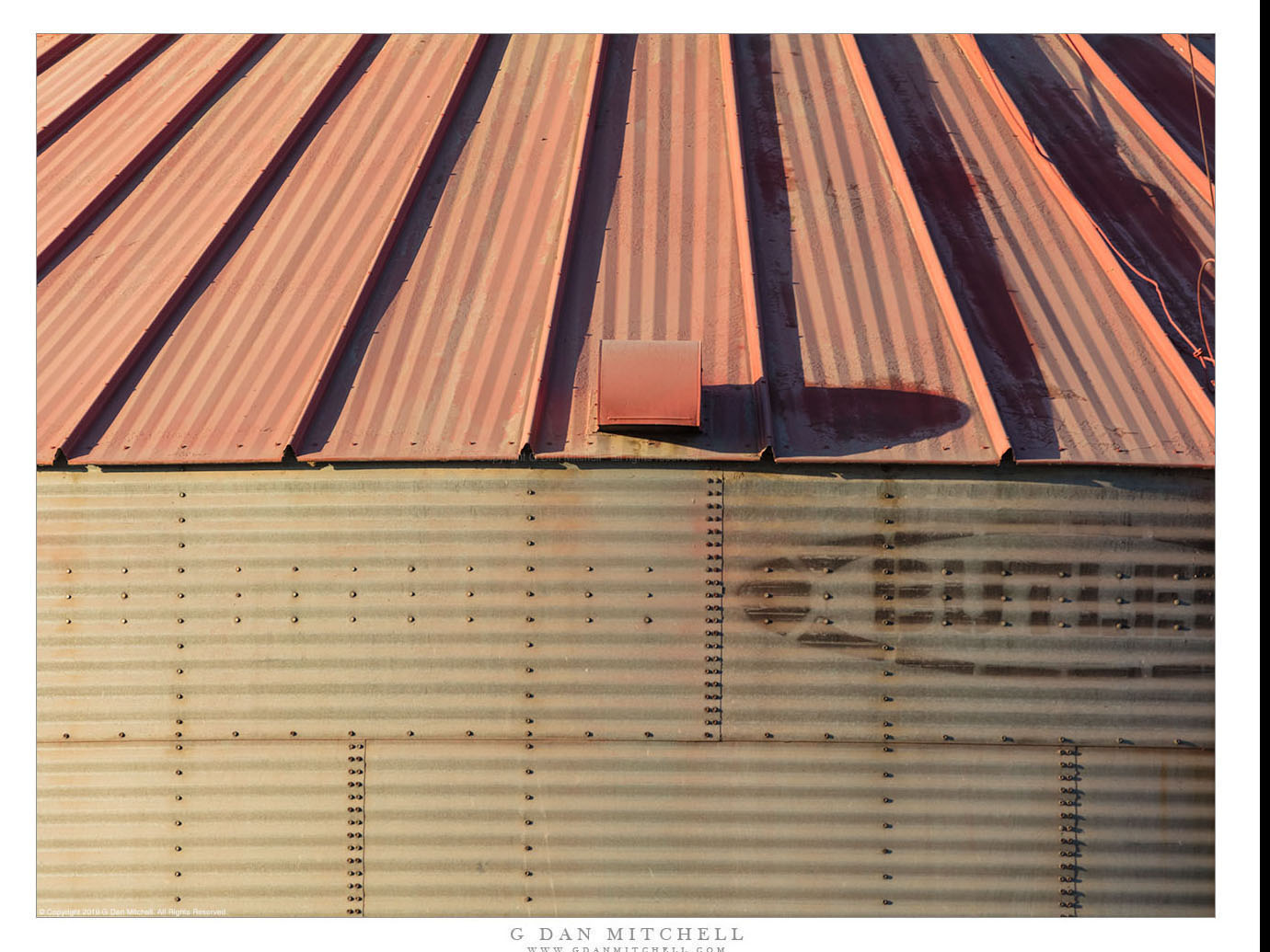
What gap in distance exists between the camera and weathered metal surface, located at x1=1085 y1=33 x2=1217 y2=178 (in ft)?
26.9

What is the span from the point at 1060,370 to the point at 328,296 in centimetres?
517

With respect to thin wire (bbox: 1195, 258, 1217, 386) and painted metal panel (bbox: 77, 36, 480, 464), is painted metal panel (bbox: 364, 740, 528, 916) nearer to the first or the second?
painted metal panel (bbox: 77, 36, 480, 464)

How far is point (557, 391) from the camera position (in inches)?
250

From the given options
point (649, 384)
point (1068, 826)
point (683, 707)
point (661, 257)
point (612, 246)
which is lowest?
point (1068, 826)

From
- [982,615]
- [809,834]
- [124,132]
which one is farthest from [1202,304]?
[124,132]

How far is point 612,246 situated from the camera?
7.20 meters

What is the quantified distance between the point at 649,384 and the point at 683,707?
1997mm

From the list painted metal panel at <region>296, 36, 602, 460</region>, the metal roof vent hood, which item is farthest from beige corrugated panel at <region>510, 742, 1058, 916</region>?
painted metal panel at <region>296, 36, 602, 460</region>

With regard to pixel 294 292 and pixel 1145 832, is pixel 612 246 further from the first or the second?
pixel 1145 832

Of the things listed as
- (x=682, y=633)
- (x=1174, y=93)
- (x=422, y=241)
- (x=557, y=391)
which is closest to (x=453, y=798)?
(x=682, y=633)

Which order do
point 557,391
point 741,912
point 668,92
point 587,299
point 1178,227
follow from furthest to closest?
point 668,92, point 1178,227, point 587,299, point 557,391, point 741,912

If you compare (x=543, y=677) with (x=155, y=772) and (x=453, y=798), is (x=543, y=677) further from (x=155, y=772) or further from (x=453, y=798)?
(x=155, y=772)

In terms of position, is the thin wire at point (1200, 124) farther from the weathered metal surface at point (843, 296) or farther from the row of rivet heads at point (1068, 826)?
the row of rivet heads at point (1068, 826)

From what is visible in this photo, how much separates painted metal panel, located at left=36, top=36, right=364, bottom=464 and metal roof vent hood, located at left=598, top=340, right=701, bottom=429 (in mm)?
3466
